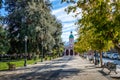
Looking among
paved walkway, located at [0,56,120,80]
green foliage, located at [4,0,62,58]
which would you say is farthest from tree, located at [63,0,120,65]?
green foliage, located at [4,0,62,58]

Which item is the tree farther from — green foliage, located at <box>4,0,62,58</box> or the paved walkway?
green foliage, located at <box>4,0,62,58</box>

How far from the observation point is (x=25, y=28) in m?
60.2

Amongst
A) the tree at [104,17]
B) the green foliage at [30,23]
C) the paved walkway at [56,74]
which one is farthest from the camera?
the green foliage at [30,23]

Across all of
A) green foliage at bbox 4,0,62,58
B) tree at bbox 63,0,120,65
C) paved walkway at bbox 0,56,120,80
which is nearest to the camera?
tree at bbox 63,0,120,65

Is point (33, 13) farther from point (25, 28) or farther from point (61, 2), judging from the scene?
point (61, 2)

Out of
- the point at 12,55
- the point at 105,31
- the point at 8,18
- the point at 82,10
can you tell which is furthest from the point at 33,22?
the point at 105,31

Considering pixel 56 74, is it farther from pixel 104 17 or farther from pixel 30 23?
pixel 30 23

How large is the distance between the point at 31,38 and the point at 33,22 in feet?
10.5

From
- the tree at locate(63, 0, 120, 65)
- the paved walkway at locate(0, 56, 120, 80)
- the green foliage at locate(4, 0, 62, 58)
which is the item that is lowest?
the paved walkway at locate(0, 56, 120, 80)

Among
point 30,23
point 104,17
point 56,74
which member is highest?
point 30,23

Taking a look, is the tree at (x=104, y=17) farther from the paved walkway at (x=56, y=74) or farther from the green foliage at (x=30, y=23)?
the green foliage at (x=30, y=23)

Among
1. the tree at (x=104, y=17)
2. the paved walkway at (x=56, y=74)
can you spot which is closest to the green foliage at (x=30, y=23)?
the paved walkway at (x=56, y=74)

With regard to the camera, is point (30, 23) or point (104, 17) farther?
point (30, 23)

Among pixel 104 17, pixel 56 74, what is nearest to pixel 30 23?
pixel 56 74
